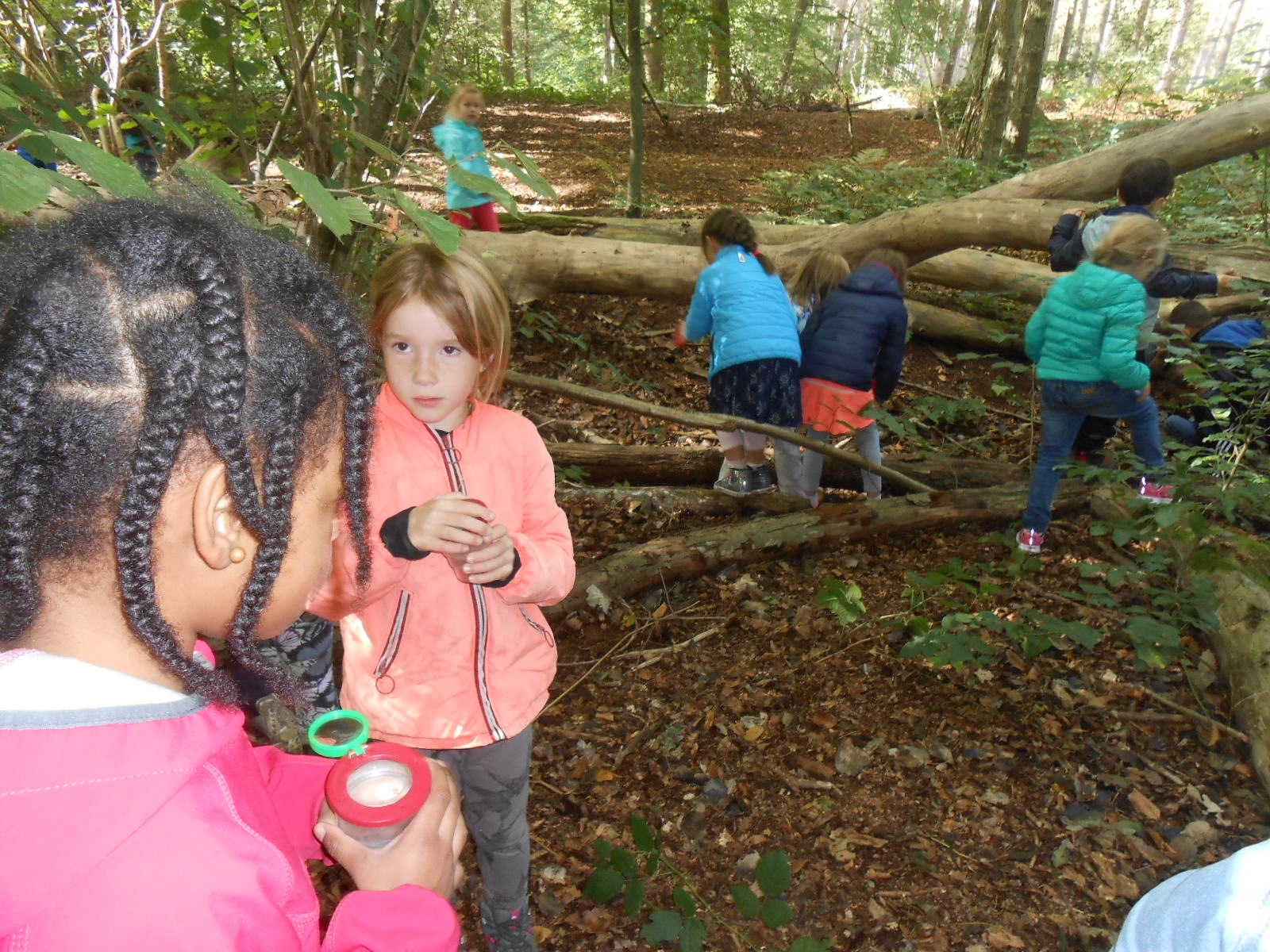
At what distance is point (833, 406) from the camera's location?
4.65 meters

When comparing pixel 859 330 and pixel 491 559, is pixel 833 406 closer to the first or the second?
pixel 859 330

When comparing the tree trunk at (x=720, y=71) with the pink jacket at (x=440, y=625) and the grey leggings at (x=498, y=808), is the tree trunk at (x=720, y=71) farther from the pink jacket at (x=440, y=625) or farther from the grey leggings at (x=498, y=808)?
the grey leggings at (x=498, y=808)

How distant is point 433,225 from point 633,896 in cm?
186

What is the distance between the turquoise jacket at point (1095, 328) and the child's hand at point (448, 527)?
3.55 m

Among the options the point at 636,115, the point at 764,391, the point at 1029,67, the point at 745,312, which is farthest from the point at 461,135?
the point at 1029,67

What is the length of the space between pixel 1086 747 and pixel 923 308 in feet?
14.1

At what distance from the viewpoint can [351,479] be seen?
107 cm

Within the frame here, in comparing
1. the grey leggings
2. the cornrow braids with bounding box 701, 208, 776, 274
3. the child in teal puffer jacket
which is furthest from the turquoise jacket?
the grey leggings

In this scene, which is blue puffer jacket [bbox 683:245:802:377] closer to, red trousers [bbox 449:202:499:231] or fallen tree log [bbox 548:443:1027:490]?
fallen tree log [bbox 548:443:1027:490]

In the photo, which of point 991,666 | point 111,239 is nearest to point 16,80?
point 111,239

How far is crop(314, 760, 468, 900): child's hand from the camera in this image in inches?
43.6

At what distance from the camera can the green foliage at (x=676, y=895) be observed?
7.04ft

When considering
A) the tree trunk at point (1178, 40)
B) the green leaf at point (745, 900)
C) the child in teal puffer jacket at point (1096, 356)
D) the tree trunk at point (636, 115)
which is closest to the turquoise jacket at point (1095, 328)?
the child in teal puffer jacket at point (1096, 356)

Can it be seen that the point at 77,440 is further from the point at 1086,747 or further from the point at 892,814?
the point at 1086,747
